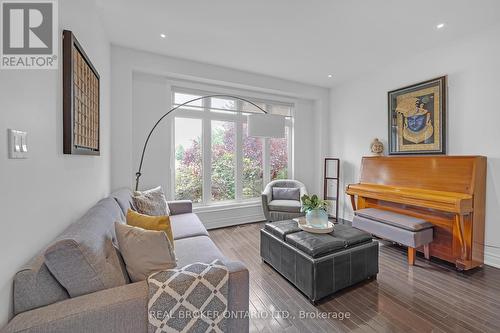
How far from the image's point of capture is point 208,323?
3.76 ft

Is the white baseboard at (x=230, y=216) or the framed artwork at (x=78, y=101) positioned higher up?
the framed artwork at (x=78, y=101)

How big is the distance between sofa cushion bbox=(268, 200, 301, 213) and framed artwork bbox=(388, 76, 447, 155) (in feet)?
5.90

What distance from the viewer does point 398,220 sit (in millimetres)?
2705

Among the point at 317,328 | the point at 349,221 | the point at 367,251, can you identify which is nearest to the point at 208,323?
the point at 317,328

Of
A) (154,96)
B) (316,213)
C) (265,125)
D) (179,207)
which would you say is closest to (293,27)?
(265,125)

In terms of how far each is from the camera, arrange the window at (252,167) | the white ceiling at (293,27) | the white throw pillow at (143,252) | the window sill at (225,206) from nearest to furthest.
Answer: the white throw pillow at (143,252), the white ceiling at (293,27), the window sill at (225,206), the window at (252,167)

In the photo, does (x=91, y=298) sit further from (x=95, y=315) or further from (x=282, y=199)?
(x=282, y=199)

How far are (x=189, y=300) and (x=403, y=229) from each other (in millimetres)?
2603

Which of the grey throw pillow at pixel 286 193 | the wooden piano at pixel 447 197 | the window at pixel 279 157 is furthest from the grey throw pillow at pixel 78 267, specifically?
the window at pixel 279 157

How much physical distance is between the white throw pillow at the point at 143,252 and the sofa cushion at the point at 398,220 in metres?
2.64

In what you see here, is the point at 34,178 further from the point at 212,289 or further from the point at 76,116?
the point at 212,289

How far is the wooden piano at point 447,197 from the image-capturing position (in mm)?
2455

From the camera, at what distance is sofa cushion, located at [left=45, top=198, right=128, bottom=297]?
0.99 metres

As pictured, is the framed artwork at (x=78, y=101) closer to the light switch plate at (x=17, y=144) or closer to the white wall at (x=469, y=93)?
the light switch plate at (x=17, y=144)
